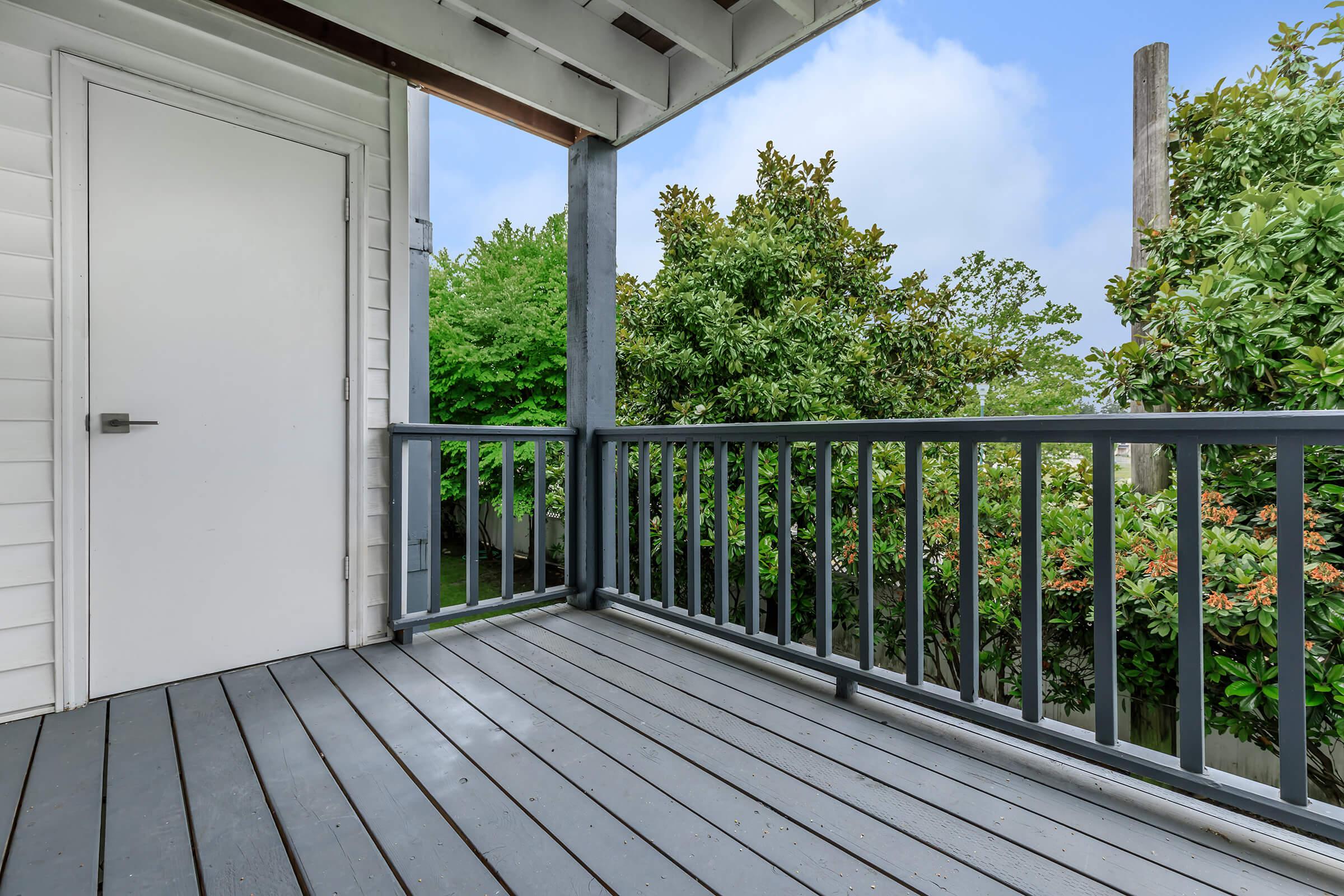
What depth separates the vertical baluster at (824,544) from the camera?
2.06 m

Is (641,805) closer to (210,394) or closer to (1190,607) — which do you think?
(1190,607)

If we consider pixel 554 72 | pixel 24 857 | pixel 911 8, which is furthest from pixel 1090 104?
pixel 24 857

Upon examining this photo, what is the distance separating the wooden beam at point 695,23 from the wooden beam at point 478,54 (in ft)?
2.02

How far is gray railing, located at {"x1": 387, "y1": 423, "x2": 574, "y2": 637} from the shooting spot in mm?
2553

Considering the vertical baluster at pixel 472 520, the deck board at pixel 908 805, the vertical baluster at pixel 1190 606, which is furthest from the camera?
the vertical baluster at pixel 472 520

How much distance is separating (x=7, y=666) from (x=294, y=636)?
0.77 meters

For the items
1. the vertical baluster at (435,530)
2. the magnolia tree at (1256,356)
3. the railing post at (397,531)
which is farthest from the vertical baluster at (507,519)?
the magnolia tree at (1256,356)

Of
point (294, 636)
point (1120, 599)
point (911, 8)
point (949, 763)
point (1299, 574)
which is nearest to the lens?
point (1299, 574)

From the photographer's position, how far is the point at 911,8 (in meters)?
9.20

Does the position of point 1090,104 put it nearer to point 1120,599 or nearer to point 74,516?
point 1120,599

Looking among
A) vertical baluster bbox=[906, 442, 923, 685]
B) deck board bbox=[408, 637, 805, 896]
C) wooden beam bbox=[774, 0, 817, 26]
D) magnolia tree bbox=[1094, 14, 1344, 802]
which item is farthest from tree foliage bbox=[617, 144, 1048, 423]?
deck board bbox=[408, 637, 805, 896]

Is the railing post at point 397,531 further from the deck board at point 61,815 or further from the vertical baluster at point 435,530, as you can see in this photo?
the deck board at point 61,815

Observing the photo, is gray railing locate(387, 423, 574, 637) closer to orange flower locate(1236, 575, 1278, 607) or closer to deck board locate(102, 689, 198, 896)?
deck board locate(102, 689, 198, 896)

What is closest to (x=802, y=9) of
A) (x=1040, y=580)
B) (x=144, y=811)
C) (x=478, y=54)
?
(x=478, y=54)
